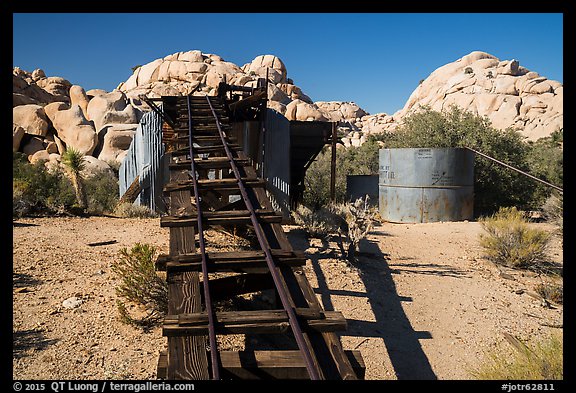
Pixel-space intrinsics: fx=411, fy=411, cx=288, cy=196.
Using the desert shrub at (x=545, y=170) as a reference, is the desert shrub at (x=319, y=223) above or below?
below

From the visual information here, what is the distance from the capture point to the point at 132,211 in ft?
49.0

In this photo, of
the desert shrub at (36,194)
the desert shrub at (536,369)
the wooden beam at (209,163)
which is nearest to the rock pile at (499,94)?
the desert shrub at (36,194)

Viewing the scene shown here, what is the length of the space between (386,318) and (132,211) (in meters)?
10.9

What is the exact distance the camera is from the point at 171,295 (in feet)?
11.7

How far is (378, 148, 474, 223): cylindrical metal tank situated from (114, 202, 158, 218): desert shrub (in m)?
9.60

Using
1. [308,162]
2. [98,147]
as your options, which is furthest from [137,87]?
[308,162]

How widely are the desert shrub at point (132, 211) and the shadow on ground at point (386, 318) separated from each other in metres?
7.50

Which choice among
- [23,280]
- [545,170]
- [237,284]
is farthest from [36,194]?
[545,170]

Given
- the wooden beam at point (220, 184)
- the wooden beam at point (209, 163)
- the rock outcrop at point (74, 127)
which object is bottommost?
the wooden beam at point (220, 184)

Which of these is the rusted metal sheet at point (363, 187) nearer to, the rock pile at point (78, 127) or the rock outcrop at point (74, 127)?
the rock pile at point (78, 127)

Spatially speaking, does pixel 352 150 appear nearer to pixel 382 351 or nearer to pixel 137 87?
pixel 382 351

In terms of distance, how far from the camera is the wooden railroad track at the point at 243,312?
2.91 metres
